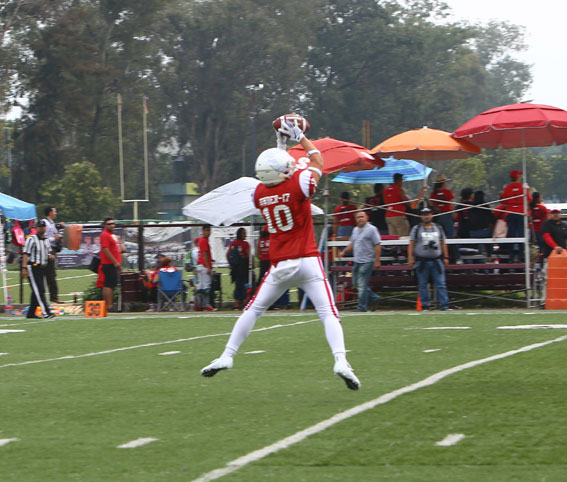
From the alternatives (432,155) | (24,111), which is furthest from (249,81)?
(432,155)

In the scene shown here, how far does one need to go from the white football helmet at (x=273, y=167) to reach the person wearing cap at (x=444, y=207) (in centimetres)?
1199

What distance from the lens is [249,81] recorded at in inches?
3014

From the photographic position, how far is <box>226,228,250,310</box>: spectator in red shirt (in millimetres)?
22859

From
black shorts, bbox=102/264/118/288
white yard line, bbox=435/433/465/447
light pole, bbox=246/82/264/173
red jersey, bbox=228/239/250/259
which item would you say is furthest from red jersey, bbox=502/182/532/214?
light pole, bbox=246/82/264/173

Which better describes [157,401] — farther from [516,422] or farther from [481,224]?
[481,224]

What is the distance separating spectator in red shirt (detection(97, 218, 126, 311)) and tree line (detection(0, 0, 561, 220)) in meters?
40.0

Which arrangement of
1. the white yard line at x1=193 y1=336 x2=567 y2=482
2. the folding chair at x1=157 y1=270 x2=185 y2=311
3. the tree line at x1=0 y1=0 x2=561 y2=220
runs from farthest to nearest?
the tree line at x1=0 y1=0 x2=561 y2=220
the folding chair at x1=157 y1=270 x2=185 y2=311
the white yard line at x1=193 y1=336 x2=567 y2=482

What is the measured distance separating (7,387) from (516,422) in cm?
490

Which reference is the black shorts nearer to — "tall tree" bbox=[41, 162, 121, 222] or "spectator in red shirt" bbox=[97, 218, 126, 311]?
"spectator in red shirt" bbox=[97, 218, 126, 311]

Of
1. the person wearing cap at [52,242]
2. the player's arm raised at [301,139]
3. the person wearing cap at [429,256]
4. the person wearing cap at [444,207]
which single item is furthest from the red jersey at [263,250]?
the player's arm raised at [301,139]

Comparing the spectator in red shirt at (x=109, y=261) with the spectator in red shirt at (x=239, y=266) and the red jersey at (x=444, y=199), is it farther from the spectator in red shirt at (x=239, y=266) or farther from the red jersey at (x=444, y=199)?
the red jersey at (x=444, y=199)

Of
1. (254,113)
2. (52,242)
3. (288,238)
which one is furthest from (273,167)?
(254,113)

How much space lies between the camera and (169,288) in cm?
2250

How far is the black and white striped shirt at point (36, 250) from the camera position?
19.4m
